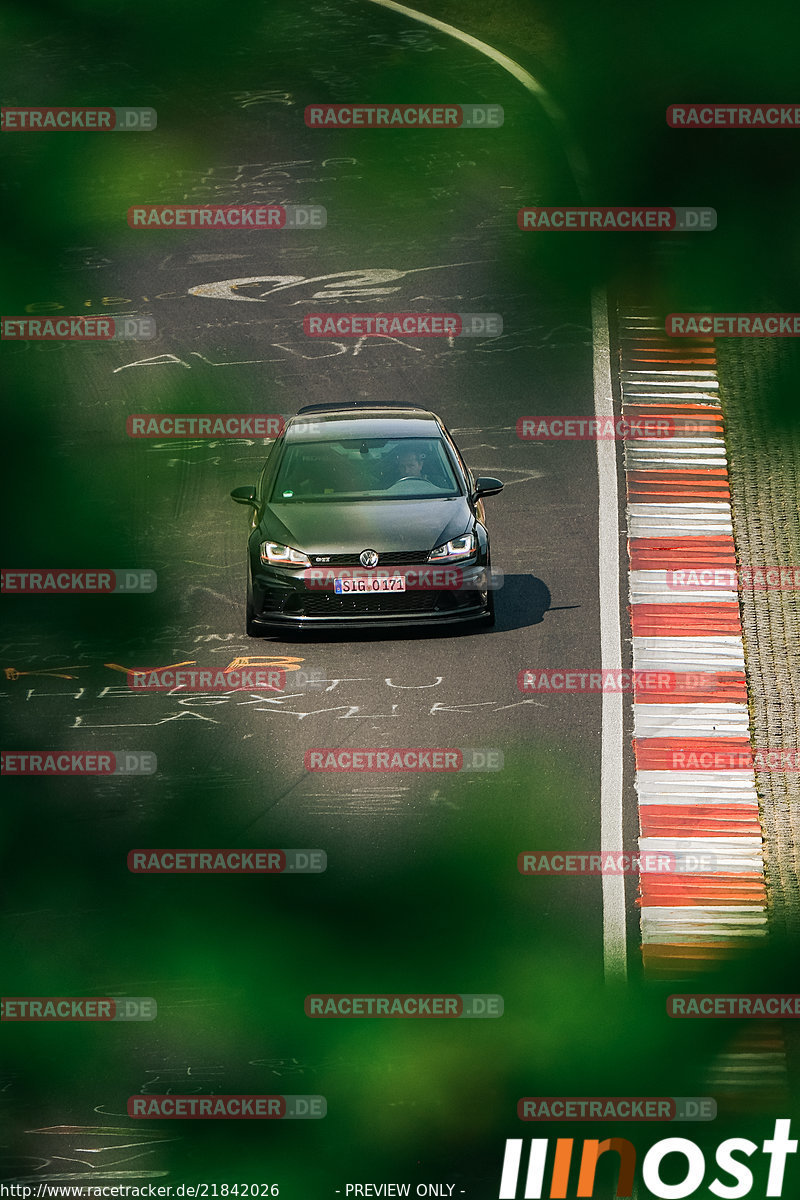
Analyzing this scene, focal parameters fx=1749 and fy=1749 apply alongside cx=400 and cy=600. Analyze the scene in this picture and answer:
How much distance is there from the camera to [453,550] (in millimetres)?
15047

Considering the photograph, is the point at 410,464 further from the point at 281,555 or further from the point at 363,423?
the point at 281,555

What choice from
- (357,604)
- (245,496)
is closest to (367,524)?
(357,604)

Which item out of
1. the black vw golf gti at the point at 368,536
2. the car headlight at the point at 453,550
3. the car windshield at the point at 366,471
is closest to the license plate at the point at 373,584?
the black vw golf gti at the point at 368,536

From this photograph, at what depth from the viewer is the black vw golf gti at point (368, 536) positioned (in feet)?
48.8

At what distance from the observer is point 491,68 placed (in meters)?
28.3

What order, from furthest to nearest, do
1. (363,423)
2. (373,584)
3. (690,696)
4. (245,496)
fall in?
1. (363,423)
2. (245,496)
3. (690,696)
4. (373,584)

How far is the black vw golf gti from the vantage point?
14867 mm

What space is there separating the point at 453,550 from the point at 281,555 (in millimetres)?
1482

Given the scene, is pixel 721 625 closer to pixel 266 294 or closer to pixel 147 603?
pixel 147 603

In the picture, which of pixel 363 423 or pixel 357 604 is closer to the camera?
pixel 357 604

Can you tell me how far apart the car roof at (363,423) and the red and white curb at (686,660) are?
2.66m

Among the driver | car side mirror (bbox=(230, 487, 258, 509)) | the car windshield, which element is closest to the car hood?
the car windshield

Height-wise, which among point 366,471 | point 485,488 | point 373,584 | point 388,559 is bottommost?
point 373,584

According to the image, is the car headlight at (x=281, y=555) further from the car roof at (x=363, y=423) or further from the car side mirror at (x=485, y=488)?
the car side mirror at (x=485, y=488)
